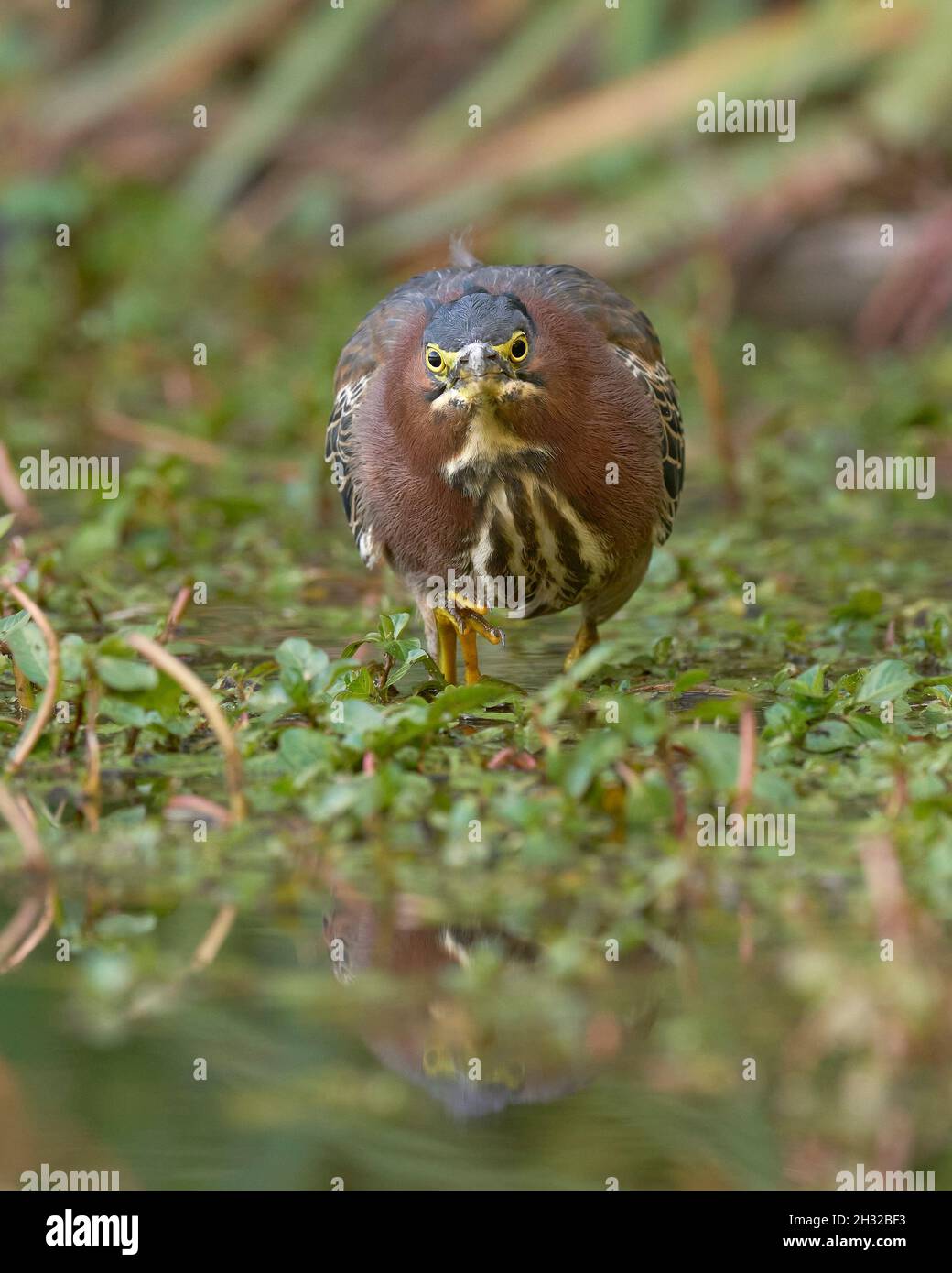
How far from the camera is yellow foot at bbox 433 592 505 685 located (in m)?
6.82

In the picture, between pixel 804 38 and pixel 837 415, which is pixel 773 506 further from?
pixel 804 38

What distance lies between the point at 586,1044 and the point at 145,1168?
950 millimetres

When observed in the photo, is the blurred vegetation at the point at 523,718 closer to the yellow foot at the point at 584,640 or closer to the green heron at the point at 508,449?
the yellow foot at the point at 584,640

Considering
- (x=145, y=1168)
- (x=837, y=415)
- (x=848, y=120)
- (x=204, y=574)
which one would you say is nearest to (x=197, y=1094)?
(x=145, y=1168)

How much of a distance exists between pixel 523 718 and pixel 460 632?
0.81 meters

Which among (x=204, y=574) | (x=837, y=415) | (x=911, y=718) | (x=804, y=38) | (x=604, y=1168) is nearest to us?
(x=604, y=1168)

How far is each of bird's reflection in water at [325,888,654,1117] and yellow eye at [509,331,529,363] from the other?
2.01 meters

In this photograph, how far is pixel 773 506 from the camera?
10.3 meters
